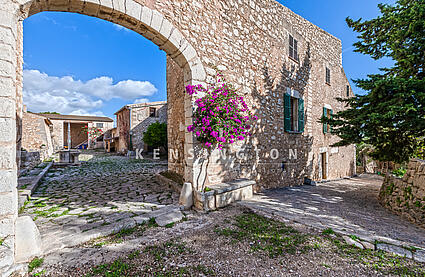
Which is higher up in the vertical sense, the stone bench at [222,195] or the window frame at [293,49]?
the window frame at [293,49]

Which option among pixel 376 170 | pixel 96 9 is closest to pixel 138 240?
pixel 96 9

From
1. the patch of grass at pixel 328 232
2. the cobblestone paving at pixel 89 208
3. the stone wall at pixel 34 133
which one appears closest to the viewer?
the cobblestone paving at pixel 89 208

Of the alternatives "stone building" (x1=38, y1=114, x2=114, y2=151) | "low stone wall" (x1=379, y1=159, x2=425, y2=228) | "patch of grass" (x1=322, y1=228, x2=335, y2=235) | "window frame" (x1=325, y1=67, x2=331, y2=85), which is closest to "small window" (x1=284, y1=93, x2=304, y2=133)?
"low stone wall" (x1=379, y1=159, x2=425, y2=228)

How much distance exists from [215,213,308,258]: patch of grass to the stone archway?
128 cm

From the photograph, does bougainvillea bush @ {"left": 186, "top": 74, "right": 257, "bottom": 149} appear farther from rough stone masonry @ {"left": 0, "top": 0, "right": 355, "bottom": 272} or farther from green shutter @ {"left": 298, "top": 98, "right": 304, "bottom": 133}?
green shutter @ {"left": 298, "top": 98, "right": 304, "bottom": 133}

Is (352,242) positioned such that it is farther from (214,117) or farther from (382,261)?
(214,117)

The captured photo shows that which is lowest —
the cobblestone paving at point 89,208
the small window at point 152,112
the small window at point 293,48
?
the cobblestone paving at point 89,208

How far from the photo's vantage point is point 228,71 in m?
4.45

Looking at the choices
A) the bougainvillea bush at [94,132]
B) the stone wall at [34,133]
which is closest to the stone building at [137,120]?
the bougainvillea bush at [94,132]

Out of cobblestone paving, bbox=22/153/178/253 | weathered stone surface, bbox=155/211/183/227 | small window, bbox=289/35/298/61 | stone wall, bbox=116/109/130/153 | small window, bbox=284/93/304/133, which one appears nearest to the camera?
cobblestone paving, bbox=22/153/178/253

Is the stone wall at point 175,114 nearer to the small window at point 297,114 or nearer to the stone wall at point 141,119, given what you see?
the small window at point 297,114

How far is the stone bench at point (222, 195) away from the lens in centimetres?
356

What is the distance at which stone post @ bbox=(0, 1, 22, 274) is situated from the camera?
1.93 m

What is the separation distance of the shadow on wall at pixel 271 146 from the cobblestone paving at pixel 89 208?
1516 millimetres
